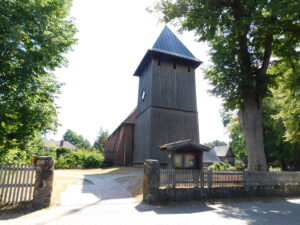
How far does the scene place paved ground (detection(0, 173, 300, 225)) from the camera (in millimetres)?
6000

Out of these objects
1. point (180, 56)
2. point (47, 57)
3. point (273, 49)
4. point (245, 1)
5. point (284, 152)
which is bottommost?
point (284, 152)

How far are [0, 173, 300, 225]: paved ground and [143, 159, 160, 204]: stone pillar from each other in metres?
0.43

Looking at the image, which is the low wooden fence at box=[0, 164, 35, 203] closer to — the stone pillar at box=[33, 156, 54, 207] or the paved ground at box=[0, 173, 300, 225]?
the stone pillar at box=[33, 156, 54, 207]

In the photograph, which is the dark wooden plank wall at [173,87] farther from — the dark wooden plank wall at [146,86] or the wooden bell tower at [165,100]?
the dark wooden plank wall at [146,86]

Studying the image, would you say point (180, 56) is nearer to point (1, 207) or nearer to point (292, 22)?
point (292, 22)

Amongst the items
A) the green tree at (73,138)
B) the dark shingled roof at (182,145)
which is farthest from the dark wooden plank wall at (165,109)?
the green tree at (73,138)

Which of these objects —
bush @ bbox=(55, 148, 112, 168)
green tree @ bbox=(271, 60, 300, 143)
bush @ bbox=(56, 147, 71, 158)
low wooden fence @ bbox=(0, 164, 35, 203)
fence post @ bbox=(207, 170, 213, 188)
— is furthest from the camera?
bush @ bbox=(56, 147, 71, 158)

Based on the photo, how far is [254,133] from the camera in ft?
41.9

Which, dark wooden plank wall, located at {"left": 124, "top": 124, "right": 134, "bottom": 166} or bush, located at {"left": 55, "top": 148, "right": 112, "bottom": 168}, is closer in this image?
bush, located at {"left": 55, "top": 148, "right": 112, "bottom": 168}

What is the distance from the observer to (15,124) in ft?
26.2

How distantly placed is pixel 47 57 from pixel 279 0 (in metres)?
11.8

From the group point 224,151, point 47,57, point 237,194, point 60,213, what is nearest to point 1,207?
point 60,213

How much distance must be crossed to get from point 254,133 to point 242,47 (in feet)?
19.3

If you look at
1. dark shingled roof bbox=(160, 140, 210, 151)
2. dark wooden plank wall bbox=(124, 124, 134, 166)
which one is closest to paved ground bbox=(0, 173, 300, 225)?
dark shingled roof bbox=(160, 140, 210, 151)
